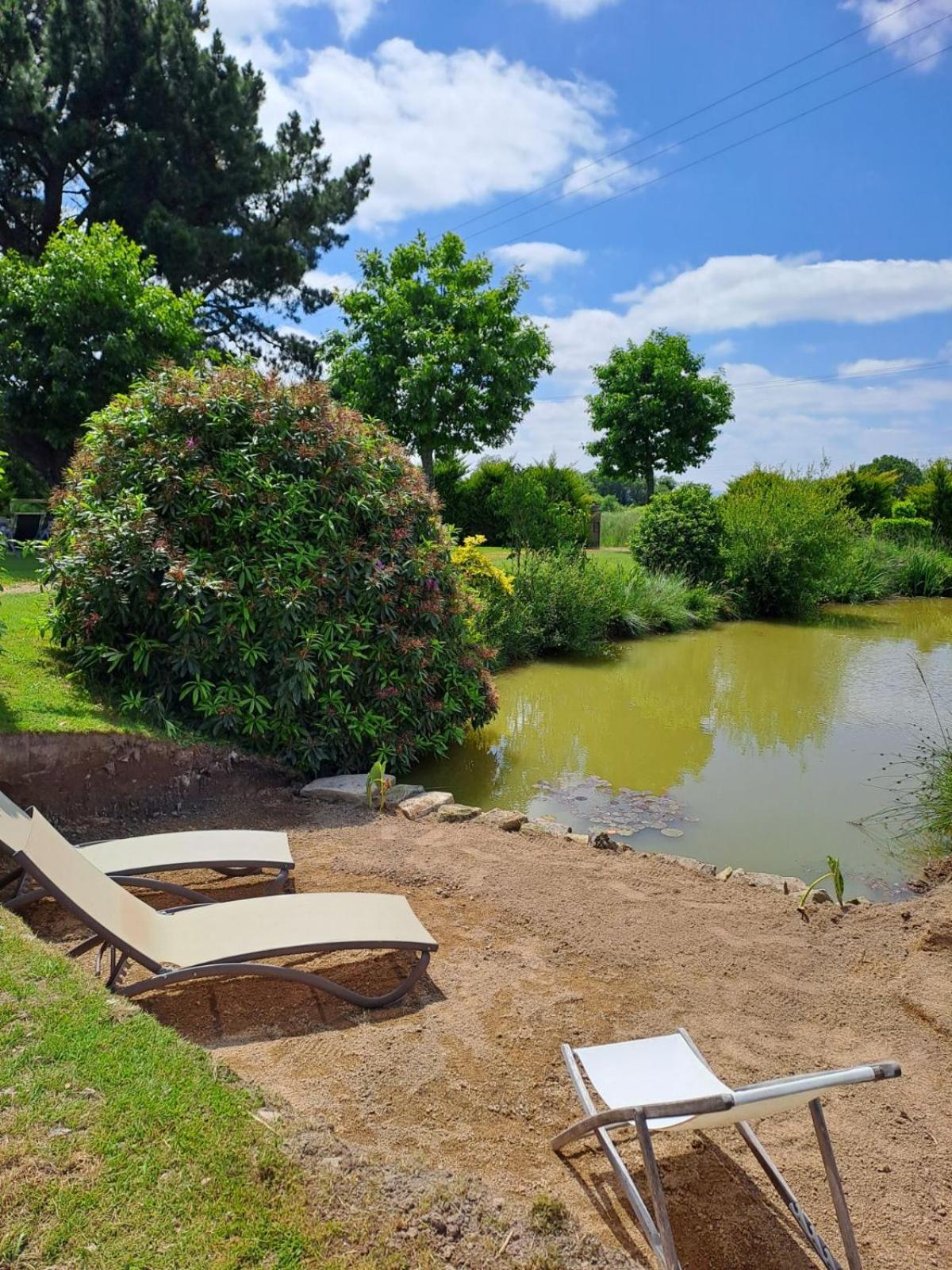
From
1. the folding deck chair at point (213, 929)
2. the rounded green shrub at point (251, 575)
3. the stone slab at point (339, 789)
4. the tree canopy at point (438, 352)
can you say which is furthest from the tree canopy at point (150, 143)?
the folding deck chair at point (213, 929)

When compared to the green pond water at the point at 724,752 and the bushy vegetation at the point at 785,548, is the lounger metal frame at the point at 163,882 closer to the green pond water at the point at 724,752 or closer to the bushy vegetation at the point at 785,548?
the green pond water at the point at 724,752

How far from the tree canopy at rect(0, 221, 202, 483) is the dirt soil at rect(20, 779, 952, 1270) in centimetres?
1201

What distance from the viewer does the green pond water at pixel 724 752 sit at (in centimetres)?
642

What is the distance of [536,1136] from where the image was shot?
8.97ft

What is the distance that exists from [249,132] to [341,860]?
21.8 meters

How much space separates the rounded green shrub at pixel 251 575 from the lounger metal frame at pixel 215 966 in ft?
9.67

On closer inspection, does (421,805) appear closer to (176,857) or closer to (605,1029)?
(176,857)

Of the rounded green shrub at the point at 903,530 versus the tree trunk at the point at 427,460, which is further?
the rounded green shrub at the point at 903,530

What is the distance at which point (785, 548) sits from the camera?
713 inches

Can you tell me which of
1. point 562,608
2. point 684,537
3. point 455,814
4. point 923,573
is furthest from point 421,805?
point 923,573

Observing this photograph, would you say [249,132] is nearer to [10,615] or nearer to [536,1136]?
[10,615]

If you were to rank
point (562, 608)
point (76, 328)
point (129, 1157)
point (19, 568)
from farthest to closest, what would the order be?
point (76, 328) → point (19, 568) → point (562, 608) → point (129, 1157)

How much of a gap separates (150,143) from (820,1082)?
23021mm

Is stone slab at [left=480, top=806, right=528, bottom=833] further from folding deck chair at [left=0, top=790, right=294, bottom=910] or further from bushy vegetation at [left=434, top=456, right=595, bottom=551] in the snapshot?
bushy vegetation at [left=434, top=456, right=595, bottom=551]
